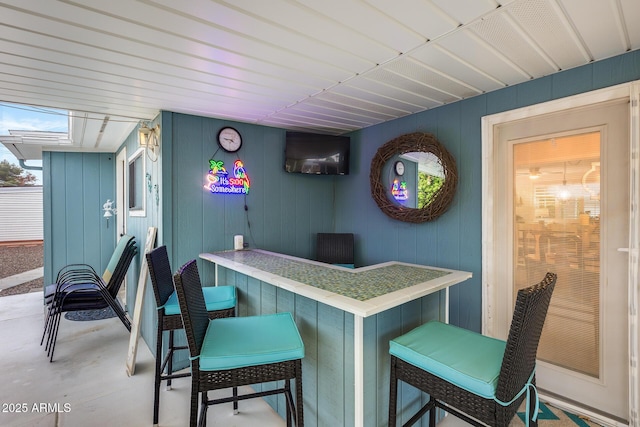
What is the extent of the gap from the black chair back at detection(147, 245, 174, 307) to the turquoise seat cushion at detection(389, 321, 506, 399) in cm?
144

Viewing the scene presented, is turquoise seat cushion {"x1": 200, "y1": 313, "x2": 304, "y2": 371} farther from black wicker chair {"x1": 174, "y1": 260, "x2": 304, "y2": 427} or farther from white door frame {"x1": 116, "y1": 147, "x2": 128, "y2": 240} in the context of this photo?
white door frame {"x1": 116, "y1": 147, "x2": 128, "y2": 240}

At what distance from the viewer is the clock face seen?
9.84ft

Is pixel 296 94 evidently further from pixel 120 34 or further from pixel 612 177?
pixel 612 177

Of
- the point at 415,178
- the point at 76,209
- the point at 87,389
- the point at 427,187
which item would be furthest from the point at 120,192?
the point at 427,187

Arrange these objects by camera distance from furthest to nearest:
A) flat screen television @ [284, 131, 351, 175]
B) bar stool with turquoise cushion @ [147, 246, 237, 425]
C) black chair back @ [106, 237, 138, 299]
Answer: flat screen television @ [284, 131, 351, 175]
black chair back @ [106, 237, 138, 299]
bar stool with turquoise cushion @ [147, 246, 237, 425]

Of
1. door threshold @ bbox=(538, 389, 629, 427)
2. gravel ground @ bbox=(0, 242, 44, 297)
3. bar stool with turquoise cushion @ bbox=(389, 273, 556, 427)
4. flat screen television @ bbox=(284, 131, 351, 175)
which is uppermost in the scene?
flat screen television @ bbox=(284, 131, 351, 175)

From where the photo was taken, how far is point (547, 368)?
7.22 feet

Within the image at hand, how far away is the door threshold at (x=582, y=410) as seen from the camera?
6.13 ft

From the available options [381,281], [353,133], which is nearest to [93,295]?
[381,281]

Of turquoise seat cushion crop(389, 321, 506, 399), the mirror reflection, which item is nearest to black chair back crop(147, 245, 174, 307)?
turquoise seat cushion crop(389, 321, 506, 399)

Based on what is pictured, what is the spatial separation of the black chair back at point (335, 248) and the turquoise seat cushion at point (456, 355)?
1.92 m

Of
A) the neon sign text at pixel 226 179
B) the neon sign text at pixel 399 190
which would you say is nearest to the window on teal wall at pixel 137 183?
the neon sign text at pixel 226 179

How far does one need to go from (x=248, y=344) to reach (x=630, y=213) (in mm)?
2342

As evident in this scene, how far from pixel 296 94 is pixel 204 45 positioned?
0.90m
